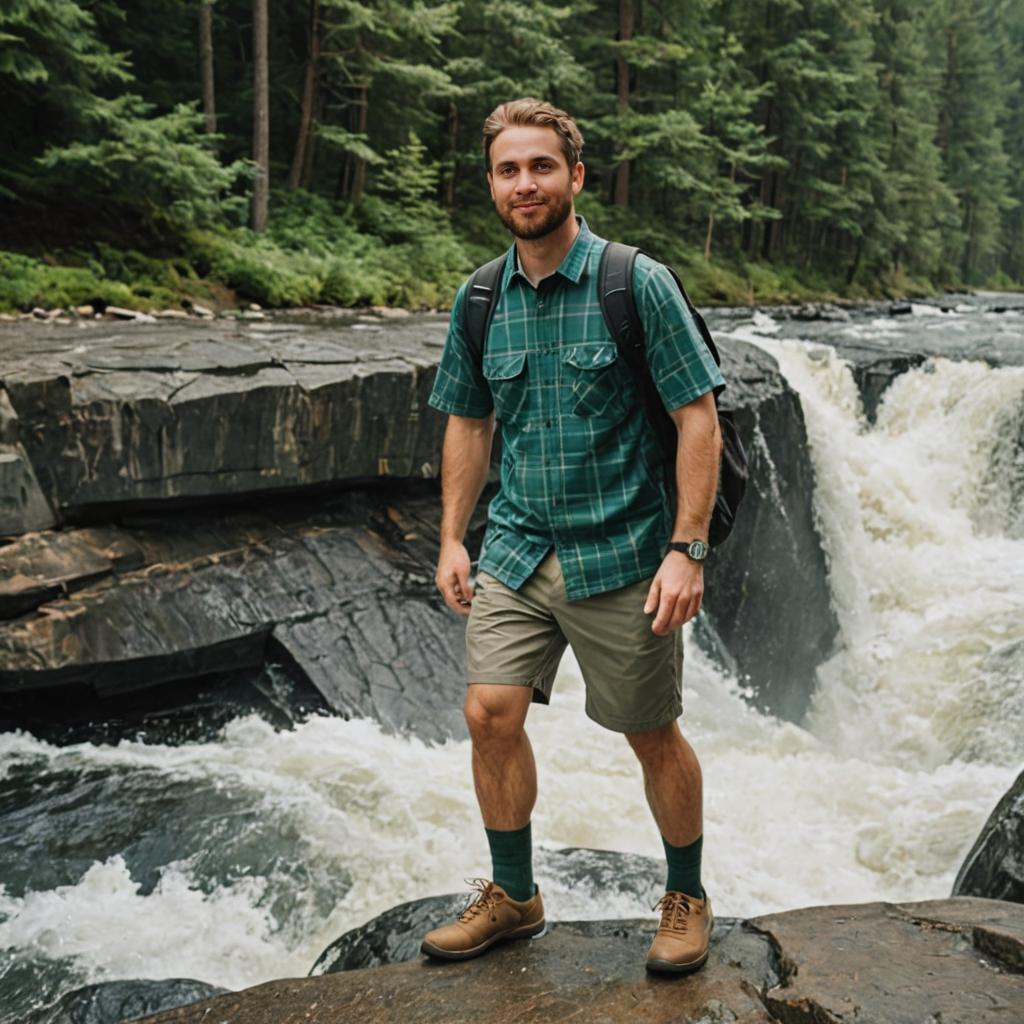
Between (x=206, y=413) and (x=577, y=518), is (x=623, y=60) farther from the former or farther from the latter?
(x=577, y=518)

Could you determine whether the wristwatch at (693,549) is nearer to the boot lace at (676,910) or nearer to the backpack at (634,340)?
the backpack at (634,340)

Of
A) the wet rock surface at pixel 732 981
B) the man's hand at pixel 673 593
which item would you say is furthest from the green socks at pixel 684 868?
the man's hand at pixel 673 593

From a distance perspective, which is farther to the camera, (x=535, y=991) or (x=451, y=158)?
(x=451, y=158)

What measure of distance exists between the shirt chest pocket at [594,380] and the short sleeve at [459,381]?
373 mm

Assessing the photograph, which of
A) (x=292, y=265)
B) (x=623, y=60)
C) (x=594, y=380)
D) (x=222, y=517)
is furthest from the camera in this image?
(x=623, y=60)

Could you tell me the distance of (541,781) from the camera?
552 cm

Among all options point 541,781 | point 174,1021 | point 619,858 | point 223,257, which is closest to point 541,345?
point 174,1021

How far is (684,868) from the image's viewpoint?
2.62 meters

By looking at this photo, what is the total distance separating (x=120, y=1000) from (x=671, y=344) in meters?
2.91

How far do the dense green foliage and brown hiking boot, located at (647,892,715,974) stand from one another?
9542mm

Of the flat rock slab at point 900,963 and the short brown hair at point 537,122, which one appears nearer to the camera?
the flat rock slab at point 900,963

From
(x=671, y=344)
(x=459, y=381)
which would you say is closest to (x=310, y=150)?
(x=459, y=381)

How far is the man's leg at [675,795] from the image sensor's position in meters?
2.54

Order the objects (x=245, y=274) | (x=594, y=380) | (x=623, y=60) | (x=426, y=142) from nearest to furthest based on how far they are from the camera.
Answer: (x=594, y=380) → (x=245, y=274) → (x=426, y=142) → (x=623, y=60)
